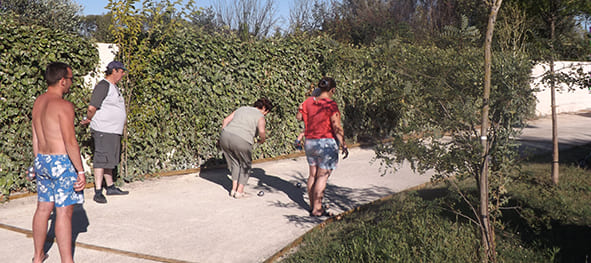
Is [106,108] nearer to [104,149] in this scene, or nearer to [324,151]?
[104,149]

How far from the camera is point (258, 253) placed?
447 cm

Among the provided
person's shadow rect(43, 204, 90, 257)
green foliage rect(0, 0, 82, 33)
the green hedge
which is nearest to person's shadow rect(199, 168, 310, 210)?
the green hedge

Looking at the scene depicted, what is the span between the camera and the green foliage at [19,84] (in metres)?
5.83

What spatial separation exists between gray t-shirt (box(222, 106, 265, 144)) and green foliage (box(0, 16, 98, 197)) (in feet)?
7.90

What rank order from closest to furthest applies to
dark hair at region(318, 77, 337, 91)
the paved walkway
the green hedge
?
the green hedge < the paved walkway < dark hair at region(318, 77, 337, 91)

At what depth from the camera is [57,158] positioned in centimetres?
374

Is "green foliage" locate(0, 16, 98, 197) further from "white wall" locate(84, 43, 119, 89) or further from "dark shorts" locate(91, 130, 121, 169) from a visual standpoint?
"dark shorts" locate(91, 130, 121, 169)

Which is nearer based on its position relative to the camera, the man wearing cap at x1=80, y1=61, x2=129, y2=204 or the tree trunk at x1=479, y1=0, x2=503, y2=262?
the tree trunk at x1=479, y1=0, x2=503, y2=262

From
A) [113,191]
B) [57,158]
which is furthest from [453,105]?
[113,191]

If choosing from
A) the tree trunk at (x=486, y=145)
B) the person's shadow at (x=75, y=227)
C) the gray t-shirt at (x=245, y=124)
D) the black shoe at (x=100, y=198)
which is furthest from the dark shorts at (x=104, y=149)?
the tree trunk at (x=486, y=145)

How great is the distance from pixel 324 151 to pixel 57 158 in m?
2.84

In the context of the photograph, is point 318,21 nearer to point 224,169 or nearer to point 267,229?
point 224,169

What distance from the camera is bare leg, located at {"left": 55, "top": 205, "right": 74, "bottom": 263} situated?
12.4 feet

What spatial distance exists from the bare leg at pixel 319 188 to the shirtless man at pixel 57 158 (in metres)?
2.67
